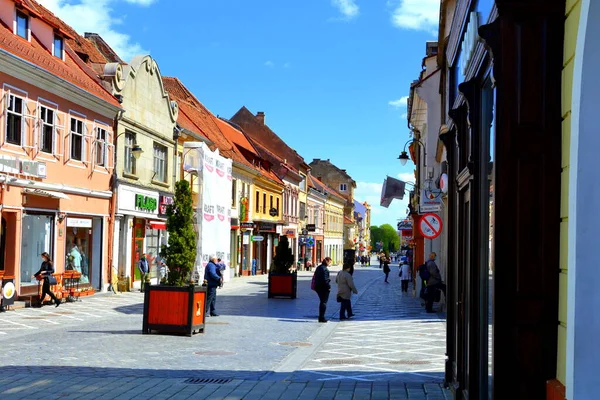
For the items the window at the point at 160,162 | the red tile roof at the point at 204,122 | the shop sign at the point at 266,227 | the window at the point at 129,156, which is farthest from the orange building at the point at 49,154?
the shop sign at the point at 266,227

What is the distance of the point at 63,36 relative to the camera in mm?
26000

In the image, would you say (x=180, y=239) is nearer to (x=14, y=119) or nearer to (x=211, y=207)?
(x=211, y=207)

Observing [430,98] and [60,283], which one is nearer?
[60,283]

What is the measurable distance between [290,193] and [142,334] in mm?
52231

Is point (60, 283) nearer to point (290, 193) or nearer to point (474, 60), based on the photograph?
point (474, 60)

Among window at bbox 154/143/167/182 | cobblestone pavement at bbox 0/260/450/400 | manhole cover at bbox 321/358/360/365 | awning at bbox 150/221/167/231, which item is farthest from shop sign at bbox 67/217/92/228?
manhole cover at bbox 321/358/360/365

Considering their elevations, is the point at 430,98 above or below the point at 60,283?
above

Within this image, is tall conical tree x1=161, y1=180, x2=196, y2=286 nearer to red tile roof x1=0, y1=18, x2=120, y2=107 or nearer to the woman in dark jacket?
the woman in dark jacket

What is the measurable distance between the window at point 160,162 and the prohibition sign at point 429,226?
16483 millimetres

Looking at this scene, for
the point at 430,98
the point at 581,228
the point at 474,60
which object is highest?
the point at 430,98

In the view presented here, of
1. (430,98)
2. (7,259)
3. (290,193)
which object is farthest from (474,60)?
(290,193)

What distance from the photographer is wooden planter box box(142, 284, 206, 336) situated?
14695mm

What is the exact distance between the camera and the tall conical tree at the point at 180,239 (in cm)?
1523

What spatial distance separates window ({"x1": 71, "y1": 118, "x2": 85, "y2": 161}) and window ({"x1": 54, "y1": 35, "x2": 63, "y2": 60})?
104 inches
